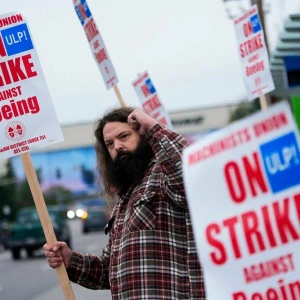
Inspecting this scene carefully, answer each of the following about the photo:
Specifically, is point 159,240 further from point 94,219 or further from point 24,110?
point 94,219

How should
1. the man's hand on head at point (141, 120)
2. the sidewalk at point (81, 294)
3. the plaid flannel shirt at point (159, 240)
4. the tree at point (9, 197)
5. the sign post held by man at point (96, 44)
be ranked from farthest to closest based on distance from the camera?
the tree at point (9, 197)
the sidewalk at point (81, 294)
the sign post held by man at point (96, 44)
the man's hand on head at point (141, 120)
the plaid flannel shirt at point (159, 240)

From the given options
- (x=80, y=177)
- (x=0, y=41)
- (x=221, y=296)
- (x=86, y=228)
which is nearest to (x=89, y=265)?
(x=0, y=41)

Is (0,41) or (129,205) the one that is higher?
(0,41)

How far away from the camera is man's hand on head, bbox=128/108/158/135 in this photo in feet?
15.6

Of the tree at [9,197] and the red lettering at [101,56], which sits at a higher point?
the tree at [9,197]

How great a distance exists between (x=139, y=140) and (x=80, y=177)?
89644 millimetres

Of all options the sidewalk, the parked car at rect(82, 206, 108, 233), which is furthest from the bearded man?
the parked car at rect(82, 206, 108, 233)

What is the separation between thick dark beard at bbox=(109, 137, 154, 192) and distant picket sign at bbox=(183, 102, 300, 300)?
163cm

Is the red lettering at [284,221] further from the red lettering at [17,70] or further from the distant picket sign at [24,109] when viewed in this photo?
the red lettering at [17,70]

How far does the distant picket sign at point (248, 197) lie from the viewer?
3133 mm

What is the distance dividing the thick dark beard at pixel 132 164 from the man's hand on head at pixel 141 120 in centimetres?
10

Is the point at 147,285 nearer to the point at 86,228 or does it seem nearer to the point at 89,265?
the point at 89,265

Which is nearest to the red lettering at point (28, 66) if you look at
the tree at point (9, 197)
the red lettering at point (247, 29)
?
the red lettering at point (247, 29)

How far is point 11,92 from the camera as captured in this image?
5281 mm
